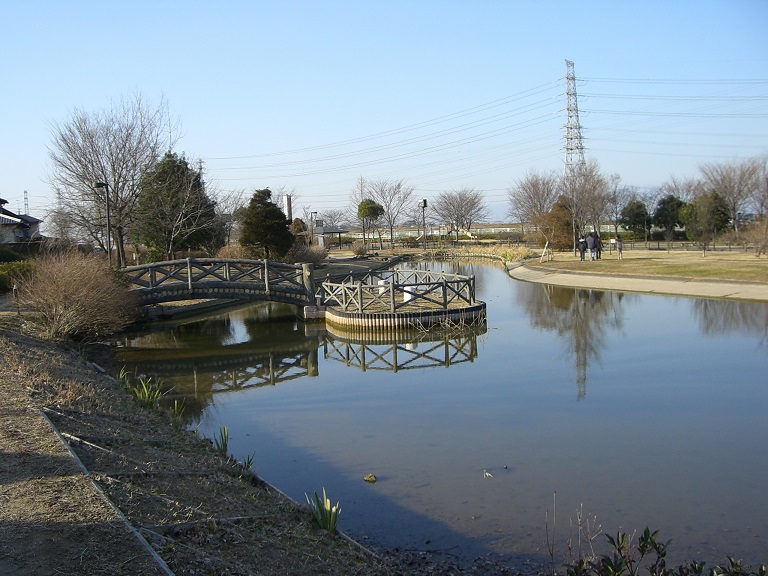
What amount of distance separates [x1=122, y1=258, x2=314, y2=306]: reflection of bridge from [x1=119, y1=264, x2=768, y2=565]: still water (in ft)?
7.89

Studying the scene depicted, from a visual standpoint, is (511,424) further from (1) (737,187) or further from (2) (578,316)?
(1) (737,187)

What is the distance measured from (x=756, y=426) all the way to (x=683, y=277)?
2125 centimetres

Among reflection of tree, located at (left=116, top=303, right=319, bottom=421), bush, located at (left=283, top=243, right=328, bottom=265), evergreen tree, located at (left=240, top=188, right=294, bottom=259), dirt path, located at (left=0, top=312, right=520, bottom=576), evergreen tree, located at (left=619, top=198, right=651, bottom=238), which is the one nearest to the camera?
dirt path, located at (left=0, top=312, right=520, bottom=576)

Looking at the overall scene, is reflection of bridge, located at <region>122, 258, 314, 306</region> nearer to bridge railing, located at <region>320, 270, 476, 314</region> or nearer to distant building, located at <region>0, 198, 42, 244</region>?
bridge railing, located at <region>320, 270, 476, 314</region>

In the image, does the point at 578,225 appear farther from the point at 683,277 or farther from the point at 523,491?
the point at 523,491

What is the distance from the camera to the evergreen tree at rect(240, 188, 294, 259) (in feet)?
123

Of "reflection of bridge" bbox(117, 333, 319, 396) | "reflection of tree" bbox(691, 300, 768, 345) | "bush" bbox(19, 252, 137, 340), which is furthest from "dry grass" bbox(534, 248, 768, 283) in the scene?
"bush" bbox(19, 252, 137, 340)

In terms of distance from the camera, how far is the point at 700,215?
44562mm

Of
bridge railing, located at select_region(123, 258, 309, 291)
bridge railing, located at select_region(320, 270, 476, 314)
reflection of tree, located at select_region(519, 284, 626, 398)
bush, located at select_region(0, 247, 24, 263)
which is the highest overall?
bush, located at select_region(0, 247, 24, 263)

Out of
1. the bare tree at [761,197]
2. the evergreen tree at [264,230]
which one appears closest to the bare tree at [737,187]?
the bare tree at [761,197]

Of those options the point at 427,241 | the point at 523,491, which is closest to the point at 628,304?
the point at 523,491

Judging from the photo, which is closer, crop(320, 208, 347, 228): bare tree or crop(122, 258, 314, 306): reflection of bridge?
crop(122, 258, 314, 306): reflection of bridge

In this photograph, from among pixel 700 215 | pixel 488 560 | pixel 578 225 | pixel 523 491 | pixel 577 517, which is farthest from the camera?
pixel 578 225

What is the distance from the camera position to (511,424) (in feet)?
38.2
